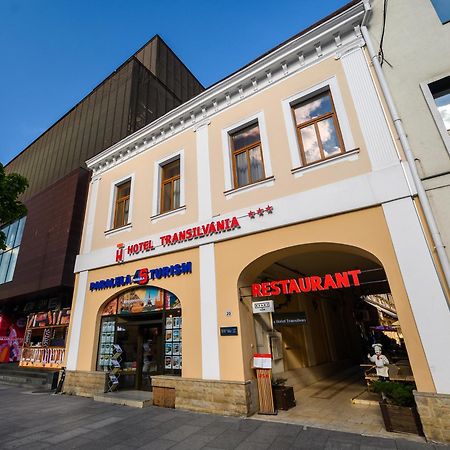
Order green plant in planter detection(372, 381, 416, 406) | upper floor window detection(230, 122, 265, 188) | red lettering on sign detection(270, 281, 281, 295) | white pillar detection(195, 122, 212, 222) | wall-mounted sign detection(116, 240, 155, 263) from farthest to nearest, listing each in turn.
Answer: wall-mounted sign detection(116, 240, 155, 263), white pillar detection(195, 122, 212, 222), upper floor window detection(230, 122, 265, 188), red lettering on sign detection(270, 281, 281, 295), green plant in planter detection(372, 381, 416, 406)

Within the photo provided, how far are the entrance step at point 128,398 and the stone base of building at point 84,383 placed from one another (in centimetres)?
41

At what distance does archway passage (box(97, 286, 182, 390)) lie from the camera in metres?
9.09

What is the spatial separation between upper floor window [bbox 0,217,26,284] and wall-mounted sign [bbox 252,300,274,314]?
51.6 ft

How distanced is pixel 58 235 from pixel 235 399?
11.1m

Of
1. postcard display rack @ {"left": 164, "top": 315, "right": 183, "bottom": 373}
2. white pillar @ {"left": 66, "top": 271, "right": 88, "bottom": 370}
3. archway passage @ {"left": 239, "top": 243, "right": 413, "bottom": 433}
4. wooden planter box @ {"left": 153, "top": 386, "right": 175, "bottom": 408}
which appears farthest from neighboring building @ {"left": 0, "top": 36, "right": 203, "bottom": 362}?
archway passage @ {"left": 239, "top": 243, "right": 413, "bottom": 433}

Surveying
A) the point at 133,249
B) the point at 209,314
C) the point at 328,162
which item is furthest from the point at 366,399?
the point at 133,249

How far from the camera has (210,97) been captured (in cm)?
955

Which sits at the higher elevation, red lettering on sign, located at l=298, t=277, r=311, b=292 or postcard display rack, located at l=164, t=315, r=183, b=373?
red lettering on sign, located at l=298, t=277, r=311, b=292

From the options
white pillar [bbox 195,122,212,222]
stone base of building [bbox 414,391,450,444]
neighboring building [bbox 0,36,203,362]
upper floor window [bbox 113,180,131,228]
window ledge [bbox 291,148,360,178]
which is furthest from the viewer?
neighboring building [bbox 0,36,203,362]

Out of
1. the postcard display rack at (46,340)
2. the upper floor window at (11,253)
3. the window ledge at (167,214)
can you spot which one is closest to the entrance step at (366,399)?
the window ledge at (167,214)

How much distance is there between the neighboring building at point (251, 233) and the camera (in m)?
6.04

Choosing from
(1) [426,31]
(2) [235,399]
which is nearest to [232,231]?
(2) [235,399]

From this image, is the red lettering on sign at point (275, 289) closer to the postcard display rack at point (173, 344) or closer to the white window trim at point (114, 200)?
the postcard display rack at point (173, 344)

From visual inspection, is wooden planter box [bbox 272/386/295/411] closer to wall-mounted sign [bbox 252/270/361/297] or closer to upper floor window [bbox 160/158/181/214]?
wall-mounted sign [bbox 252/270/361/297]
